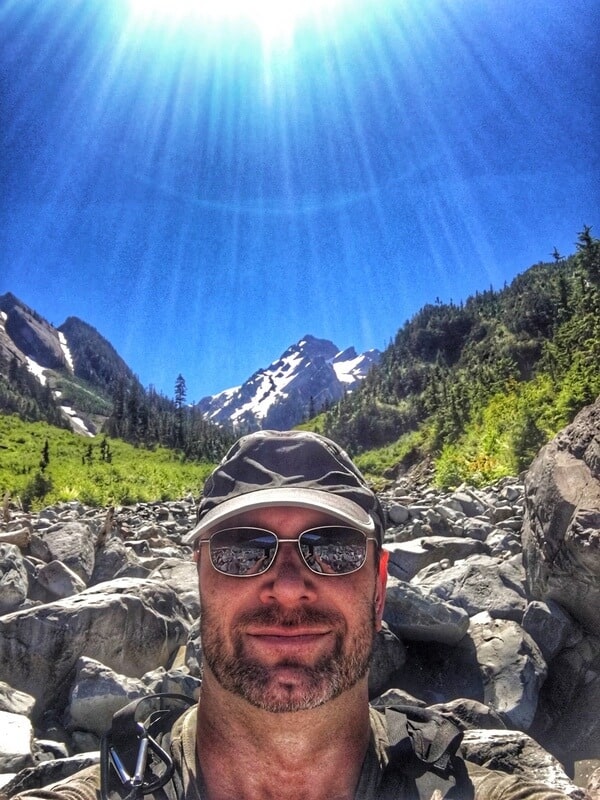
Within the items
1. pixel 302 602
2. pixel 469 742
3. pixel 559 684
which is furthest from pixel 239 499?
pixel 559 684

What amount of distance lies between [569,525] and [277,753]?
3477 millimetres

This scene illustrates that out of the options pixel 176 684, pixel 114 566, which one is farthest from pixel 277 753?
pixel 114 566

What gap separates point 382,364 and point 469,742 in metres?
106

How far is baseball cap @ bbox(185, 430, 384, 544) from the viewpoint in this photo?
2045mm

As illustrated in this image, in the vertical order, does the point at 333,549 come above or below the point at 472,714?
above

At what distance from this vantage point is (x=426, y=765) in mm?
1838

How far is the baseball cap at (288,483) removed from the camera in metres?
2.04

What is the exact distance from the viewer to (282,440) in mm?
2357

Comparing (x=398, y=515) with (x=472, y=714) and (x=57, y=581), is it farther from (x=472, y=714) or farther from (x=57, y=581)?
(x=472, y=714)

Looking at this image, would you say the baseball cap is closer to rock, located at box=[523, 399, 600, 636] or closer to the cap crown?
the cap crown

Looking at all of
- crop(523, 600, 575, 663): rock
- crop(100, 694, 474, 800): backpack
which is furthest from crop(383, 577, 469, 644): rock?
crop(100, 694, 474, 800): backpack

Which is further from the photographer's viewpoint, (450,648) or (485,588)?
(485,588)

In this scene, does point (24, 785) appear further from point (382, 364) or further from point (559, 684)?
point (382, 364)

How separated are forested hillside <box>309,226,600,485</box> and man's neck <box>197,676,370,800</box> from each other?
12.6m
